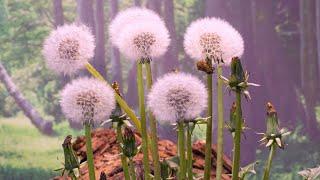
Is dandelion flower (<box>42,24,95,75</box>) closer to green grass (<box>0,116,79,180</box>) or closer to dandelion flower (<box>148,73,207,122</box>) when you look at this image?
dandelion flower (<box>148,73,207,122</box>)

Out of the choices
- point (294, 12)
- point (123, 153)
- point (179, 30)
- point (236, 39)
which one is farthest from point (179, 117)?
point (294, 12)

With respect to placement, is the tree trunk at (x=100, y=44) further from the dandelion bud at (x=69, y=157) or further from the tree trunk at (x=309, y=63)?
the dandelion bud at (x=69, y=157)

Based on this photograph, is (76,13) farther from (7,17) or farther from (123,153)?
(123,153)

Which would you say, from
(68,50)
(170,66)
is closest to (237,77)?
(68,50)

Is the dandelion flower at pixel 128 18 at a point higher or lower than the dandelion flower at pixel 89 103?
higher

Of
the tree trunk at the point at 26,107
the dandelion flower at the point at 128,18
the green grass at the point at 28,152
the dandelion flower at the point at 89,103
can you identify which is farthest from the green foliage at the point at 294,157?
the dandelion flower at the point at 89,103
